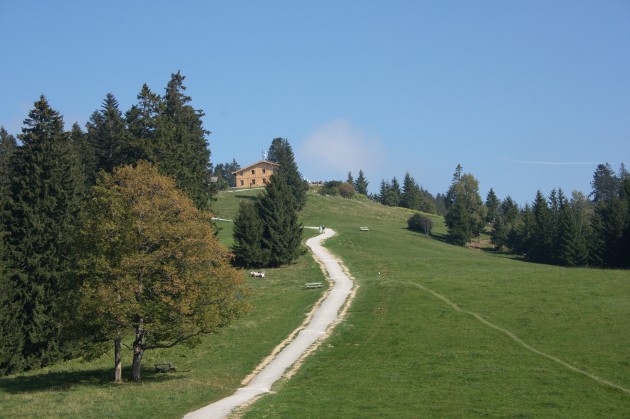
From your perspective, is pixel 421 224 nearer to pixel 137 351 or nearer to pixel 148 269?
pixel 137 351

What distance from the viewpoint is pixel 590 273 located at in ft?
182

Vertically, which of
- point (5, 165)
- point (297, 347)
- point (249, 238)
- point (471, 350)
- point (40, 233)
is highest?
point (5, 165)

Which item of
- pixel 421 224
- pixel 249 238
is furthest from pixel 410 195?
pixel 249 238

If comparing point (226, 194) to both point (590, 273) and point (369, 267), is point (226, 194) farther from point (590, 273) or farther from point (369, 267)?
point (590, 273)

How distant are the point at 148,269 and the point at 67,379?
8.37m

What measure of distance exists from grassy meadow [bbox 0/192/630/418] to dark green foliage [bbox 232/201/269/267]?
7.98 m

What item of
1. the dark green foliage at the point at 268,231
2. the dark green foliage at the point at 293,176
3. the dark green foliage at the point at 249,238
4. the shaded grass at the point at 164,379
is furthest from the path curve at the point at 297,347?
the dark green foliage at the point at 293,176

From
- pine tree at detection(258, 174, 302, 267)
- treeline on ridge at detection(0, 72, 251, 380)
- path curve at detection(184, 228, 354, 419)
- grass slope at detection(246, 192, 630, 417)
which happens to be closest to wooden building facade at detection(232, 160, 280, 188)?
pine tree at detection(258, 174, 302, 267)

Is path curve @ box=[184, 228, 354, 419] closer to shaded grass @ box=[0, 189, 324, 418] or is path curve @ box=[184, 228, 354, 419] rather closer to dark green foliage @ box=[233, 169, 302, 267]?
shaded grass @ box=[0, 189, 324, 418]

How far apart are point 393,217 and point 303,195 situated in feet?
83.6

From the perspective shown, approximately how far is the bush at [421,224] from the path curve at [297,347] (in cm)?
4843

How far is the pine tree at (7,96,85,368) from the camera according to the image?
37.1 meters

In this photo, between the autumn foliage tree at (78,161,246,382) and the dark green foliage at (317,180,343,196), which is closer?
the autumn foliage tree at (78,161,246,382)

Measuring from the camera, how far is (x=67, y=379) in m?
32.3
